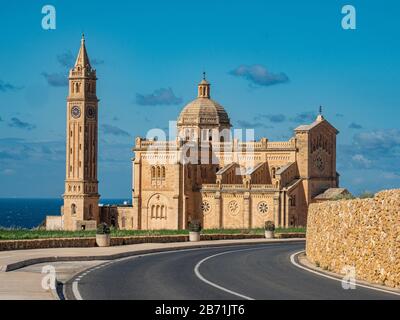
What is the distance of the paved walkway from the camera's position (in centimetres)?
2216

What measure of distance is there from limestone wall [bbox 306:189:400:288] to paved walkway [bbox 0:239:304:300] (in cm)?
864

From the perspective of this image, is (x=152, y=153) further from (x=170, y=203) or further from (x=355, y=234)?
(x=355, y=234)

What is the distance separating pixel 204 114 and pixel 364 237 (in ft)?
249

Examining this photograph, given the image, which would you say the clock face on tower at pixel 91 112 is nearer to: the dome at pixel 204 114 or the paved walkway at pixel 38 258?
the dome at pixel 204 114

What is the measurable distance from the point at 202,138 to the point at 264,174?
11763 millimetres

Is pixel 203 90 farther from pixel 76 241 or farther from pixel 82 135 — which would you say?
pixel 76 241

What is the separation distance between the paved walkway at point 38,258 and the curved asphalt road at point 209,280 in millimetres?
963

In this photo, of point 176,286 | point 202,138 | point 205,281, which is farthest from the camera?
point 202,138

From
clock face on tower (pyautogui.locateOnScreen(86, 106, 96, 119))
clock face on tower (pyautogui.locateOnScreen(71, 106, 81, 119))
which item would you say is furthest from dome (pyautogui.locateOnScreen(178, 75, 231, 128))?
clock face on tower (pyautogui.locateOnScreen(71, 106, 81, 119))

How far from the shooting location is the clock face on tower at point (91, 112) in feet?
329

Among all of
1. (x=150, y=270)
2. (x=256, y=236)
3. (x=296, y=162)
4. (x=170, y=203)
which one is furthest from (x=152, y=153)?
(x=150, y=270)

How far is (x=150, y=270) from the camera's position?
99.7 feet

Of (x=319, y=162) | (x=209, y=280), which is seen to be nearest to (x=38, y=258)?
(x=209, y=280)

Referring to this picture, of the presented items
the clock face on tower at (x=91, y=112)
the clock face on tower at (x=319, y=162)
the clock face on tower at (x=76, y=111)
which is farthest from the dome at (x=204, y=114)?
the clock face on tower at (x=319, y=162)
